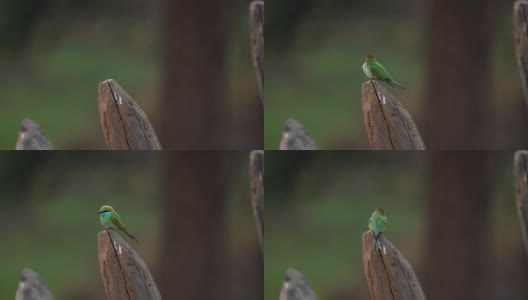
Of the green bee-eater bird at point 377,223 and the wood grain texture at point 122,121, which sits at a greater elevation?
the wood grain texture at point 122,121

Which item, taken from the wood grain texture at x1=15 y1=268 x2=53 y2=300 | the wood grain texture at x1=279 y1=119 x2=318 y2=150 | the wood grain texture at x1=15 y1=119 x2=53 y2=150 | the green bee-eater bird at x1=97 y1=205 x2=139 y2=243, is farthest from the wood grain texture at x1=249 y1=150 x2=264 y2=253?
the wood grain texture at x1=15 y1=268 x2=53 y2=300

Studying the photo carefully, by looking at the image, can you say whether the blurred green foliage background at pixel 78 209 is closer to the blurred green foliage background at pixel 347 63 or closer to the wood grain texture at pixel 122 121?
the wood grain texture at pixel 122 121

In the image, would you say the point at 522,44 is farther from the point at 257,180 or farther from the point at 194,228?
the point at 194,228

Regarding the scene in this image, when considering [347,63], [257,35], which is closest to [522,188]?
[347,63]

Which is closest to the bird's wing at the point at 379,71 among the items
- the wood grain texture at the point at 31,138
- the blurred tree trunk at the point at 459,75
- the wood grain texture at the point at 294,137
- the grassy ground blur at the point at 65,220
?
the blurred tree trunk at the point at 459,75

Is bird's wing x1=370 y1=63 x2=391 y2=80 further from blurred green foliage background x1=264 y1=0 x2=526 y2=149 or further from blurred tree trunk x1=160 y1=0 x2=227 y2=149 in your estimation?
blurred tree trunk x1=160 y1=0 x2=227 y2=149

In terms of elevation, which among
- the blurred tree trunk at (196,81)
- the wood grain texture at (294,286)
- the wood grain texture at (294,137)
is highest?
the blurred tree trunk at (196,81)
